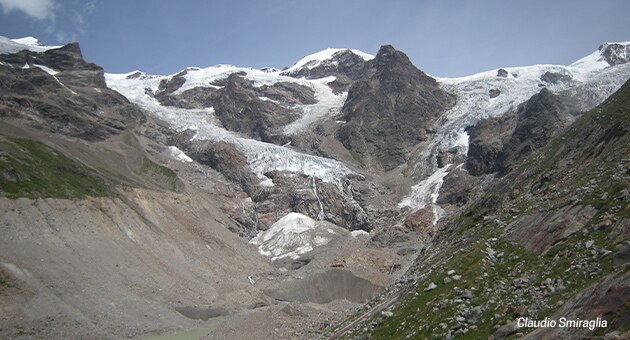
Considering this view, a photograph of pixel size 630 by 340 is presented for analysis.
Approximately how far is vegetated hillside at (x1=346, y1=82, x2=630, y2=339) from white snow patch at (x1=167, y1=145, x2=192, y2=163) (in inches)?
6337

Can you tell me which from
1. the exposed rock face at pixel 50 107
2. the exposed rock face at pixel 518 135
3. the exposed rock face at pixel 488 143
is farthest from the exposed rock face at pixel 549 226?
the exposed rock face at pixel 50 107

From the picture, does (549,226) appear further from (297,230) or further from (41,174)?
(297,230)

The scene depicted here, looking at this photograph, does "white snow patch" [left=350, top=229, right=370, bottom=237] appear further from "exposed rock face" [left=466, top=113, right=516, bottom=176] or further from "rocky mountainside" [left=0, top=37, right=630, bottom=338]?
"exposed rock face" [left=466, top=113, right=516, bottom=176]

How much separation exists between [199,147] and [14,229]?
122930mm

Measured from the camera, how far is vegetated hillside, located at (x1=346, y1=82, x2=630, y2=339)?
16487 mm

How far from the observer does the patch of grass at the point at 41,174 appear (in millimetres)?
91312

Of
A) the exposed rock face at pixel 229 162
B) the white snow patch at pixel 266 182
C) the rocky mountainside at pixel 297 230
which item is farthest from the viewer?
the exposed rock face at pixel 229 162

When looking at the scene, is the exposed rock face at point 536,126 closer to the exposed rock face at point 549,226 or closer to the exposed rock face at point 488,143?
the exposed rock face at point 488,143

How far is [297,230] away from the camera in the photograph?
474ft

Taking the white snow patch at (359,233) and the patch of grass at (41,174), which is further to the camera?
the white snow patch at (359,233)

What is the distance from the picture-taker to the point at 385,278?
110500mm

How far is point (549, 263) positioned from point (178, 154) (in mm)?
182210

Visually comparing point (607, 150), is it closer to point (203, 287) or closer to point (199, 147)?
point (203, 287)

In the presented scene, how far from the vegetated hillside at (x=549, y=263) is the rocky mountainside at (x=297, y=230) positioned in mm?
118
